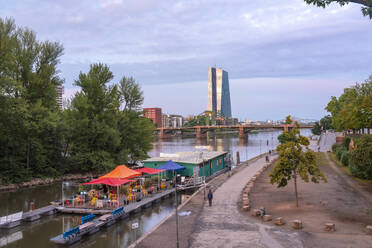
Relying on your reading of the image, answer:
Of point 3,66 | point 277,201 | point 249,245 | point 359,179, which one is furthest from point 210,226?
point 3,66

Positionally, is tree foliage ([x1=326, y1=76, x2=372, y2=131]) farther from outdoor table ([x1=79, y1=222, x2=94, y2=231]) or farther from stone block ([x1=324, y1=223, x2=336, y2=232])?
outdoor table ([x1=79, y1=222, x2=94, y2=231])

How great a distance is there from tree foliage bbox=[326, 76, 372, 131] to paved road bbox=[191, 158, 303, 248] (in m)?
13.6

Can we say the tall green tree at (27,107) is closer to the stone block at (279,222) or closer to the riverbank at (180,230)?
the riverbank at (180,230)

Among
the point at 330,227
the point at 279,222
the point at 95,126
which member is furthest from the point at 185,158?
the point at 330,227

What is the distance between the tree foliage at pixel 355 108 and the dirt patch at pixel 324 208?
7.56 metres

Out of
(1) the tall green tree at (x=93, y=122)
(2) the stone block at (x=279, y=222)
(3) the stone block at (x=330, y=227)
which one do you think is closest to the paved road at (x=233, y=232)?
(2) the stone block at (x=279, y=222)

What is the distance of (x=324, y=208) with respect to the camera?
23.3m

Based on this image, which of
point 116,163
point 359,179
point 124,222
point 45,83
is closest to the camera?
point 124,222

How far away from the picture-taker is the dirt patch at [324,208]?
55.3 feet

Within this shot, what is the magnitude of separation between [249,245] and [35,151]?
3610 centimetres

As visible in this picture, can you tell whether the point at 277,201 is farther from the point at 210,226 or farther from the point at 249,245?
the point at 249,245

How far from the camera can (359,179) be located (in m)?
36.1

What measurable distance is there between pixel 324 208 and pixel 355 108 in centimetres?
899

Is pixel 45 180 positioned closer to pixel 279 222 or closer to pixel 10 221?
pixel 10 221
